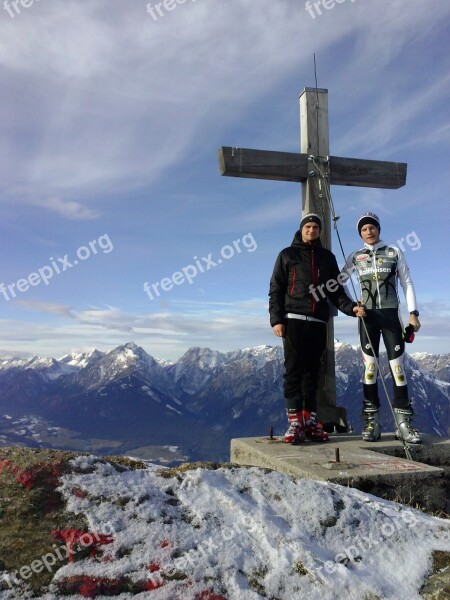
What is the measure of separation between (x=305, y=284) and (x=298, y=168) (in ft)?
8.23

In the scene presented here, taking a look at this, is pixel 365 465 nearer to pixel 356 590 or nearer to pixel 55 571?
pixel 356 590

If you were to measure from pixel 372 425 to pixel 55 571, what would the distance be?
5.25 meters

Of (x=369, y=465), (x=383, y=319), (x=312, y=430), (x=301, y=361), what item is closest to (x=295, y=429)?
(x=312, y=430)

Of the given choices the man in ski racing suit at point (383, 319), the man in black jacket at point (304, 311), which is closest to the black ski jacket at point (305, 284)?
the man in black jacket at point (304, 311)

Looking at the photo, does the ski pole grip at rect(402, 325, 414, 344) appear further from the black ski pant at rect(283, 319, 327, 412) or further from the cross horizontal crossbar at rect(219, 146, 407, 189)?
the cross horizontal crossbar at rect(219, 146, 407, 189)

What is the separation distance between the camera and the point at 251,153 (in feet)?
25.1

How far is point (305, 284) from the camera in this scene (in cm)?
664

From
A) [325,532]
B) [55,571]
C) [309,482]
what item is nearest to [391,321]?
[309,482]

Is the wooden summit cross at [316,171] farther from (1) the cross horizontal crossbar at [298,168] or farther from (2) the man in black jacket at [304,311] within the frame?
(2) the man in black jacket at [304,311]

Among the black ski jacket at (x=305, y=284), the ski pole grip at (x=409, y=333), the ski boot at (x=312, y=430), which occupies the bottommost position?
the ski boot at (x=312, y=430)

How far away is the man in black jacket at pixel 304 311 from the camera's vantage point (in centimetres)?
645

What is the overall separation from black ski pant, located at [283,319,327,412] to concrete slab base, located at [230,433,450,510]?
0.63m

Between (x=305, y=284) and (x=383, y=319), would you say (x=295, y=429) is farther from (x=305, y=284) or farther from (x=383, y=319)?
(x=383, y=319)

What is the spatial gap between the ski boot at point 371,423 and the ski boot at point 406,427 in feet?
0.91
